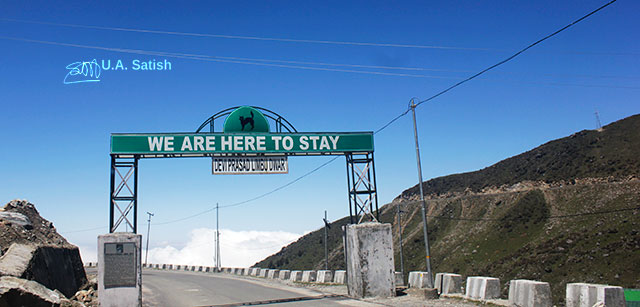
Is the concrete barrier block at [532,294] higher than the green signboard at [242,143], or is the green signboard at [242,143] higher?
the green signboard at [242,143]

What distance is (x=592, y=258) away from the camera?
54688 mm

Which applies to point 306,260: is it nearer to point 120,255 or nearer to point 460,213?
point 460,213

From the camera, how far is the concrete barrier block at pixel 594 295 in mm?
9922

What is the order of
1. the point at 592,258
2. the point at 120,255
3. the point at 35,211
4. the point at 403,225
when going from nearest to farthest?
the point at 120,255, the point at 35,211, the point at 592,258, the point at 403,225

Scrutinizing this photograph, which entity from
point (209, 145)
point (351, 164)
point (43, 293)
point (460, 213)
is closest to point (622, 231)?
point (460, 213)

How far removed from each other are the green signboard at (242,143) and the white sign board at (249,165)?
1.03 ft

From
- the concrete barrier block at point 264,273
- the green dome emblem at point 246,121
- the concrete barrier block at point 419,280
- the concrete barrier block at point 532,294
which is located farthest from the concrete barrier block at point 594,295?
the concrete barrier block at point 264,273

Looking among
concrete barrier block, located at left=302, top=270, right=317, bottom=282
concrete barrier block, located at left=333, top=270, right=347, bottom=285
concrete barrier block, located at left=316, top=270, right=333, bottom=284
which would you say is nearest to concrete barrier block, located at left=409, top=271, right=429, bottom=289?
concrete barrier block, located at left=333, top=270, right=347, bottom=285

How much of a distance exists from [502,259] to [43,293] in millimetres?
62911

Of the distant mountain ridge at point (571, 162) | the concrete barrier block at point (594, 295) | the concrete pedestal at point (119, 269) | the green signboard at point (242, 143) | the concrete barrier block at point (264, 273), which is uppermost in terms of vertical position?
the distant mountain ridge at point (571, 162)

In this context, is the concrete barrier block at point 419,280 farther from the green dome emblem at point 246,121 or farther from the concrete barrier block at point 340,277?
the green dome emblem at point 246,121

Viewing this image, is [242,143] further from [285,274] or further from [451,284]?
[285,274]

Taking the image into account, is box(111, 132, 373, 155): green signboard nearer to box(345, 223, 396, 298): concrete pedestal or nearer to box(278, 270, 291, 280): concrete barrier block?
box(345, 223, 396, 298): concrete pedestal

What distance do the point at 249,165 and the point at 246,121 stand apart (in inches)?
71.8
